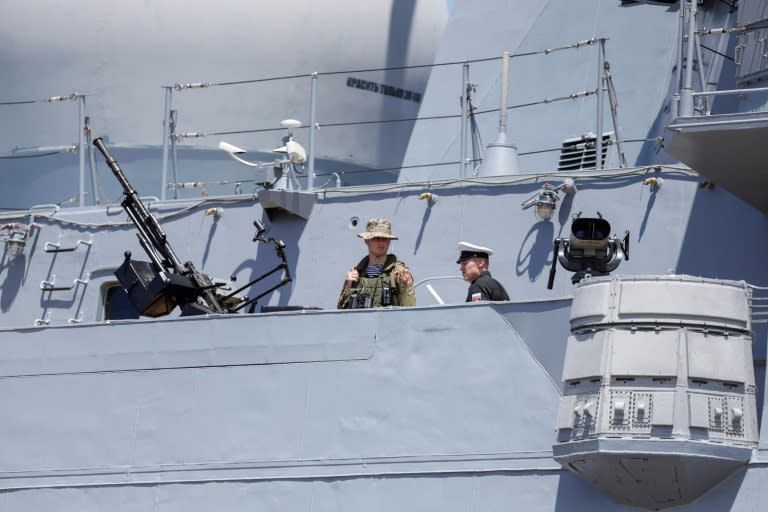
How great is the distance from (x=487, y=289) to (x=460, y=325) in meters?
0.27

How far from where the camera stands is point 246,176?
1309cm

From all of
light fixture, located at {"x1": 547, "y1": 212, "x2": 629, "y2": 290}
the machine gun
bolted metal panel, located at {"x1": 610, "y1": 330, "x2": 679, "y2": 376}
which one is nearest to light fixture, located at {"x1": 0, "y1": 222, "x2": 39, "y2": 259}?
the machine gun

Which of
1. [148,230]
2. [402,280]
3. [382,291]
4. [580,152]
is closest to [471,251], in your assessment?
[402,280]

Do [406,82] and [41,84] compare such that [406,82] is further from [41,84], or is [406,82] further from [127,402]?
[127,402]

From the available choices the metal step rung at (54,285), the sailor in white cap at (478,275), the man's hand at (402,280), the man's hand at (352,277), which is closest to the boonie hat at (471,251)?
the sailor in white cap at (478,275)

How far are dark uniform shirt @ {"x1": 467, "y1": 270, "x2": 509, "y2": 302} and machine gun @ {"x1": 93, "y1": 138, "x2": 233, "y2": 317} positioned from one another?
173 centimetres

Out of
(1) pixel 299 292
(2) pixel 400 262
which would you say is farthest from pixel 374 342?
(1) pixel 299 292

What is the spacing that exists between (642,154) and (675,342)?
3440 mm

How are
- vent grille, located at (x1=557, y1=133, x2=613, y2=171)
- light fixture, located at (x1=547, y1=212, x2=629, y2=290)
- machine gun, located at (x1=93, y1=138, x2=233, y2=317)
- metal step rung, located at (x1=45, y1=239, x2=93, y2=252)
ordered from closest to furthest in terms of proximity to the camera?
light fixture, located at (x1=547, y1=212, x2=629, y2=290) → machine gun, located at (x1=93, y1=138, x2=233, y2=317) → vent grille, located at (x1=557, y1=133, x2=613, y2=171) → metal step rung, located at (x1=45, y1=239, x2=93, y2=252)

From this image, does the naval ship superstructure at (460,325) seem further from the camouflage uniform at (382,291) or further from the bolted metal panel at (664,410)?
the camouflage uniform at (382,291)

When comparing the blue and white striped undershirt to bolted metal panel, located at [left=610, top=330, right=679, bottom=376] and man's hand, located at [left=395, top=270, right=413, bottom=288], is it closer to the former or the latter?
man's hand, located at [left=395, top=270, right=413, bottom=288]

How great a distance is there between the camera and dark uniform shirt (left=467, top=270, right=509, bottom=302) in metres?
9.27

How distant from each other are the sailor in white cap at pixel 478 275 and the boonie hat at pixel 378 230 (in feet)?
1.44

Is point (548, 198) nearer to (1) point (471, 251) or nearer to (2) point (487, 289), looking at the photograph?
(1) point (471, 251)
